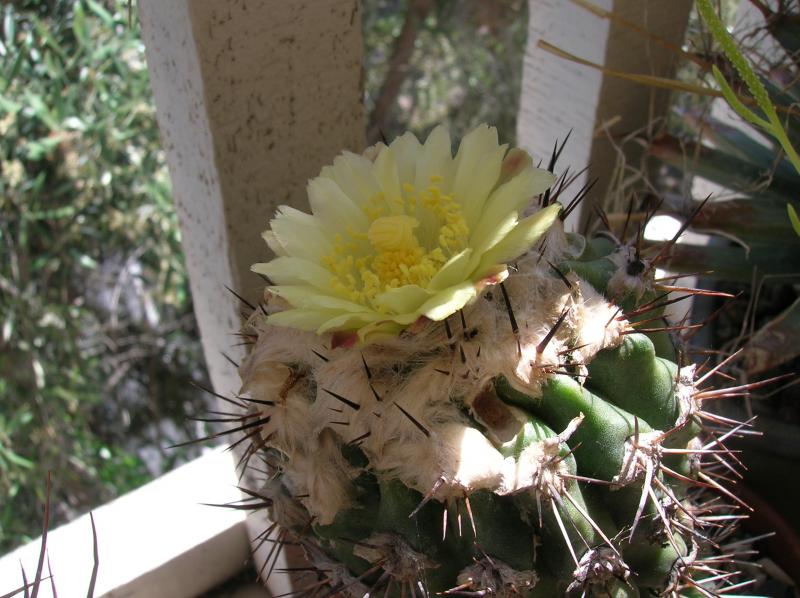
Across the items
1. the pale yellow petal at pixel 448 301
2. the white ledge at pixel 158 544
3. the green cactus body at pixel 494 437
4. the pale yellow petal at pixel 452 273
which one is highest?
the pale yellow petal at pixel 452 273

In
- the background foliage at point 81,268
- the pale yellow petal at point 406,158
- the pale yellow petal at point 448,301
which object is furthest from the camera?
the background foliage at point 81,268

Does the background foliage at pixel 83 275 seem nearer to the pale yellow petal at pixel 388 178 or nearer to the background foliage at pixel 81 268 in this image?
the background foliage at pixel 81 268

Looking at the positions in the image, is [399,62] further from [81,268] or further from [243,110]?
[243,110]

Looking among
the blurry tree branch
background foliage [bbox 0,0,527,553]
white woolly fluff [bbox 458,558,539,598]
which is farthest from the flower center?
the blurry tree branch

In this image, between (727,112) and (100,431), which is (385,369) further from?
(100,431)

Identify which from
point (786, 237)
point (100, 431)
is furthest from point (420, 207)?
point (100, 431)

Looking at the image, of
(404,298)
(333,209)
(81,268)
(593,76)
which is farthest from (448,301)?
(81,268)

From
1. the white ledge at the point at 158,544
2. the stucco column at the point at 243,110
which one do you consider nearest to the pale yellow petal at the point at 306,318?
the stucco column at the point at 243,110

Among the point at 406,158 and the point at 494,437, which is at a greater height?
the point at 406,158
